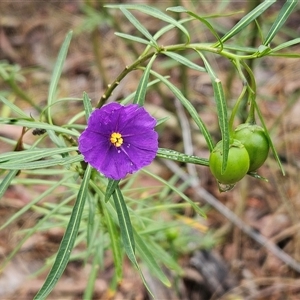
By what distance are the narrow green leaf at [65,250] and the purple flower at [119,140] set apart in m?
0.13

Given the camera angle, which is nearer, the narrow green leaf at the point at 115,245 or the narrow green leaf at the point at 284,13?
the narrow green leaf at the point at 284,13

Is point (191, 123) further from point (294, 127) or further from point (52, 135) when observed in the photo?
point (52, 135)

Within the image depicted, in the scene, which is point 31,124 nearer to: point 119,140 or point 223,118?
point 119,140

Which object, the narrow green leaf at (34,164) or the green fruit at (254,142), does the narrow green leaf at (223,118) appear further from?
the narrow green leaf at (34,164)

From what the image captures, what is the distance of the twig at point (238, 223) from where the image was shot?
3012 mm

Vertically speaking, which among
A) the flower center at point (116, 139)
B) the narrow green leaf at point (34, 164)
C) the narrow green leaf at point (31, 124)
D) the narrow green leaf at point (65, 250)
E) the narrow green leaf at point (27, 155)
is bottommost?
the narrow green leaf at point (65, 250)

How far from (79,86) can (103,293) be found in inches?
73.5

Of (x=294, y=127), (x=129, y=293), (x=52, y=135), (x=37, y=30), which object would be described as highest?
(x=37, y=30)

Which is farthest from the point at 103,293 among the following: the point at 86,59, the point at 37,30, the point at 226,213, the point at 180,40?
the point at 37,30

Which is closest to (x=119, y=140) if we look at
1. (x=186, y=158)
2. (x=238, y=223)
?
(x=186, y=158)

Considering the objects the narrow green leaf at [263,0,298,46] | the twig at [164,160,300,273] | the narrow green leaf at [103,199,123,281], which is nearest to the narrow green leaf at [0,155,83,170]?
the narrow green leaf at [103,199,123,281]

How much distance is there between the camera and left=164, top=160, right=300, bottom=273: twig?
3012 mm

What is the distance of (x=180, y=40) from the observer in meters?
3.38

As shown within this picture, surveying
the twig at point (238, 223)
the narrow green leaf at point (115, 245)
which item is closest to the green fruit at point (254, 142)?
the narrow green leaf at point (115, 245)
